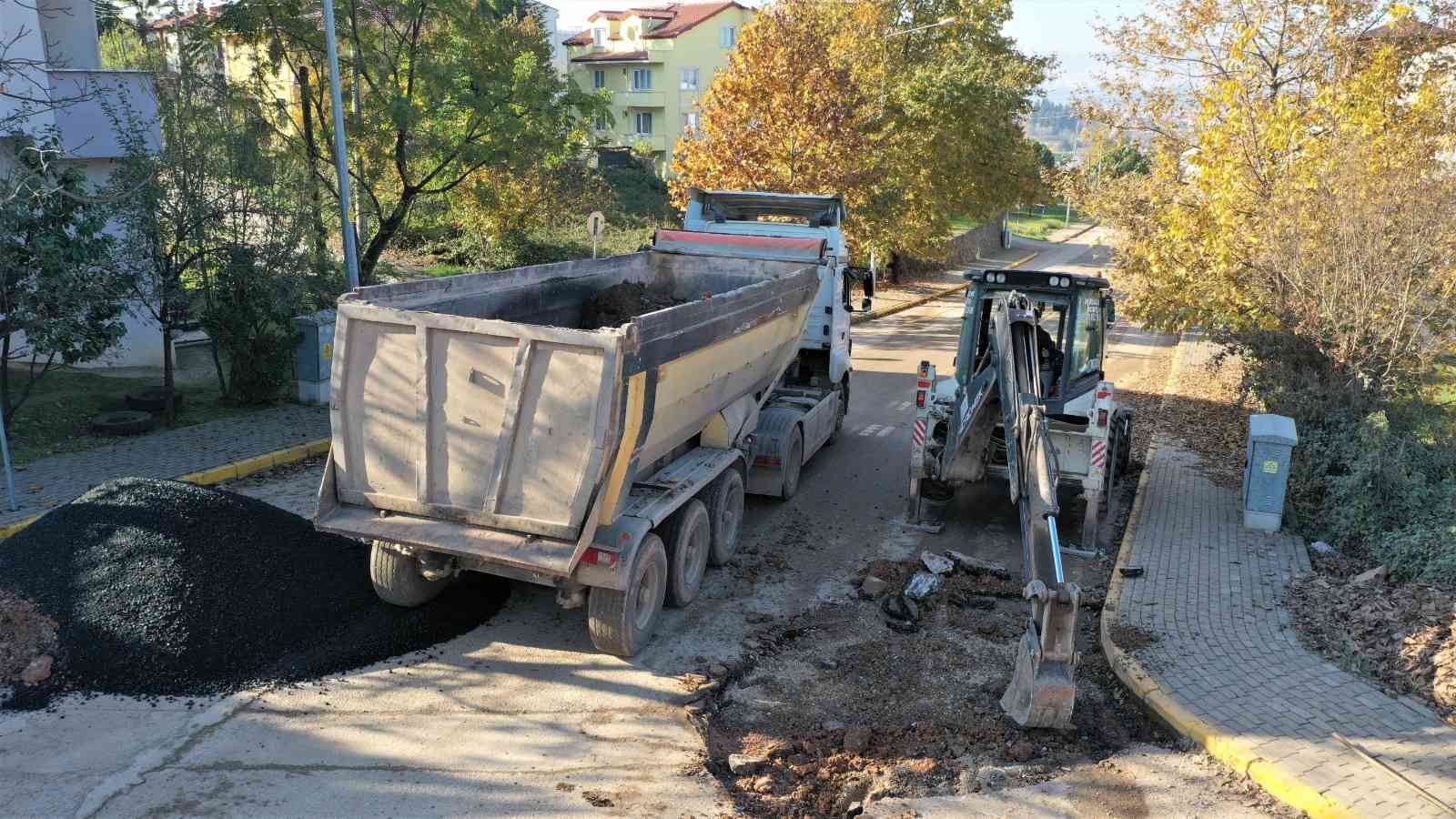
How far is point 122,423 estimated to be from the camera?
13.1 metres

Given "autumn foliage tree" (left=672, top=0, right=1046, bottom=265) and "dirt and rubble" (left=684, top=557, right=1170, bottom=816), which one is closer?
"dirt and rubble" (left=684, top=557, right=1170, bottom=816)

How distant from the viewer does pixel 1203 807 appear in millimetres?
5863

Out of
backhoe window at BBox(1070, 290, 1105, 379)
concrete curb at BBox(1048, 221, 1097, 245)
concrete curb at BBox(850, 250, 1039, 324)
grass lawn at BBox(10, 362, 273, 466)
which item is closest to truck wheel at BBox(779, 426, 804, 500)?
backhoe window at BBox(1070, 290, 1105, 379)

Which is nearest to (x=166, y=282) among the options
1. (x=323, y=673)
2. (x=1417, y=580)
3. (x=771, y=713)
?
(x=323, y=673)

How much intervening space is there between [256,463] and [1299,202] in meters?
13.8

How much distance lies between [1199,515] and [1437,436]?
136 inches

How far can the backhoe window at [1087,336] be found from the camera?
11.0 meters

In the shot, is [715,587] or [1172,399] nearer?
[715,587]

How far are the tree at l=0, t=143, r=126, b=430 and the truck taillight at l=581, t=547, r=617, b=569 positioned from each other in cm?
716

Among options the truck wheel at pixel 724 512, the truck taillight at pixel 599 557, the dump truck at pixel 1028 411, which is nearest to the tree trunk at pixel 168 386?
the truck wheel at pixel 724 512

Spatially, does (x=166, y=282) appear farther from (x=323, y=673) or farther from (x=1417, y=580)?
(x=1417, y=580)

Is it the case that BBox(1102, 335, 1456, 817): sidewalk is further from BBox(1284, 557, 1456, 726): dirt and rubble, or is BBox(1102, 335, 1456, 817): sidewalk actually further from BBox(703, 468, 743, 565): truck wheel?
BBox(703, 468, 743, 565): truck wheel

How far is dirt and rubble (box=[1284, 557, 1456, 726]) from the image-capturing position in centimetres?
703

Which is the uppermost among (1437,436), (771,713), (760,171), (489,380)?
(760,171)
